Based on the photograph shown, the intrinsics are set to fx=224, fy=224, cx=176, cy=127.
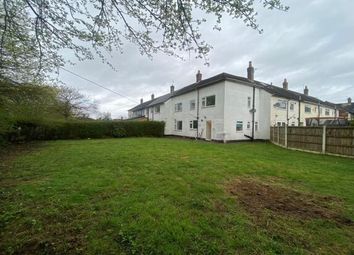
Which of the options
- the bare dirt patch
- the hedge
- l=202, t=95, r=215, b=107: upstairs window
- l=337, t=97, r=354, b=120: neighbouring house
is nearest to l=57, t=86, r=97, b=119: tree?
the hedge

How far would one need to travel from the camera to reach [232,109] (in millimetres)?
21328

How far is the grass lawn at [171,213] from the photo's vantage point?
122 inches

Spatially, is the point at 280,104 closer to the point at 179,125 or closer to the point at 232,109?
the point at 232,109

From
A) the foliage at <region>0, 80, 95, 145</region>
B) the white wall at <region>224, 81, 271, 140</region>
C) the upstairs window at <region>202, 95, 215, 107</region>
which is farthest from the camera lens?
the upstairs window at <region>202, 95, 215, 107</region>

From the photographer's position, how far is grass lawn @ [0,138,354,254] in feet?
10.2

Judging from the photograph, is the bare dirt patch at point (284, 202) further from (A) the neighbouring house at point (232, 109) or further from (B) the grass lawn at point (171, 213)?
(A) the neighbouring house at point (232, 109)

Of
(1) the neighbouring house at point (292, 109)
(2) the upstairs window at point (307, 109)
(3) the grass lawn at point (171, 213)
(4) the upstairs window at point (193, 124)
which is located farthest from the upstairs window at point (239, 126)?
(3) the grass lawn at point (171, 213)

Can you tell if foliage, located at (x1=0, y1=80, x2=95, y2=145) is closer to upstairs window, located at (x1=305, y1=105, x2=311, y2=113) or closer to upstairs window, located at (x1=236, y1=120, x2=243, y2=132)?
upstairs window, located at (x1=236, y1=120, x2=243, y2=132)

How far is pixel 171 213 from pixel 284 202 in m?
2.62

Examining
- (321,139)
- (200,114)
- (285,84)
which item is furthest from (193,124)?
(285,84)

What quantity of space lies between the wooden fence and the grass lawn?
22.0 feet

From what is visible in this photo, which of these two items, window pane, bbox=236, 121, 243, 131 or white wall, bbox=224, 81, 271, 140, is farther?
window pane, bbox=236, 121, 243, 131

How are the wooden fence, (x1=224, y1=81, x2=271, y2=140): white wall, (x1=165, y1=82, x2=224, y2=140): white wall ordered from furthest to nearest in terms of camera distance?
(x1=165, y1=82, x2=224, y2=140): white wall → (x1=224, y1=81, x2=271, y2=140): white wall → the wooden fence

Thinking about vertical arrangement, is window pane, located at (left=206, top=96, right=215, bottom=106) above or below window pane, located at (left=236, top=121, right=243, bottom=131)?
above
